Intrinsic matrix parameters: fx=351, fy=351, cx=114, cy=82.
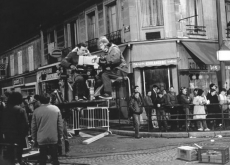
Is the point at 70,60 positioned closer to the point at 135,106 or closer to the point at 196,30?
the point at 135,106

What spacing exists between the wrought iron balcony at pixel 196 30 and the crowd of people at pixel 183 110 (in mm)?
5331

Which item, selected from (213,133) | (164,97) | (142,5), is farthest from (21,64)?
(213,133)

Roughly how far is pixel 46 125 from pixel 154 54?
12.1 m

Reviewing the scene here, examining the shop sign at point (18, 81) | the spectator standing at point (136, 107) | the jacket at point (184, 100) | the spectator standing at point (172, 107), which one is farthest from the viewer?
the shop sign at point (18, 81)

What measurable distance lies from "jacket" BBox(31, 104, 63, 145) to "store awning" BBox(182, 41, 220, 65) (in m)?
12.2

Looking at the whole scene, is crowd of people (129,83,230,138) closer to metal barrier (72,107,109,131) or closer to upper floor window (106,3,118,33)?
metal barrier (72,107,109,131)

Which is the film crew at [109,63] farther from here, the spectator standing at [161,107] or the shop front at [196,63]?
the shop front at [196,63]

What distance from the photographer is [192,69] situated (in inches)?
736

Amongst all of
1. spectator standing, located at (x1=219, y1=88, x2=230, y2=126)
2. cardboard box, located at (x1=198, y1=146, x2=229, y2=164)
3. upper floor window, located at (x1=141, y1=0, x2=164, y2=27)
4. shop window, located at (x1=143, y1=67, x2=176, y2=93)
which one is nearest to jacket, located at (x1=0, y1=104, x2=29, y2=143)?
cardboard box, located at (x1=198, y1=146, x2=229, y2=164)

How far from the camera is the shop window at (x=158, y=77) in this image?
60.4 ft

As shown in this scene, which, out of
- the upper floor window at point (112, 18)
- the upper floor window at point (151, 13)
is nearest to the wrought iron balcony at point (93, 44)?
the upper floor window at point (112, 18)

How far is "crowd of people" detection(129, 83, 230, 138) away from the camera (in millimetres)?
13555

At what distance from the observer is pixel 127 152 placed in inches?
410

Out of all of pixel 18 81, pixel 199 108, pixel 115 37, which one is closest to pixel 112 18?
pixel 115 37
